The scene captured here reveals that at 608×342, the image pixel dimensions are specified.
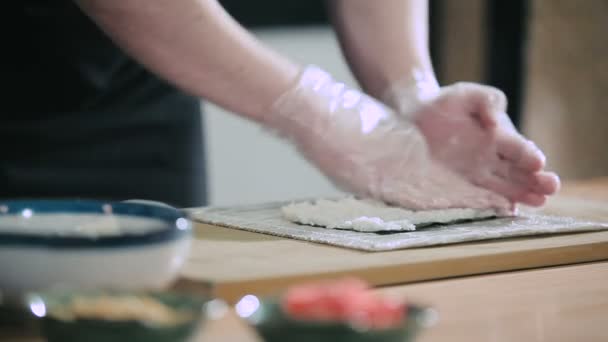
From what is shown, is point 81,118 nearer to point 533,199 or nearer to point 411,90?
point 411,90

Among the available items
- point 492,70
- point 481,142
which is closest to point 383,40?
point 481,142

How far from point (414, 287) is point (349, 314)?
36 cm

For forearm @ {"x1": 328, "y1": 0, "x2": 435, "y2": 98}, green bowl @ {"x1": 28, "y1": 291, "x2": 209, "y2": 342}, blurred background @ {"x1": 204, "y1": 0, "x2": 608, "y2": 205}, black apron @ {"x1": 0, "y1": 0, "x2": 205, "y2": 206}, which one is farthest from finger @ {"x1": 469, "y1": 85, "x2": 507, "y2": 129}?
blurred background @ {"x1": 204, "y1": 0, "x2": 608, "y2": 205}

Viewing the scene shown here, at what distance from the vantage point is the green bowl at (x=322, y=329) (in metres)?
0.49

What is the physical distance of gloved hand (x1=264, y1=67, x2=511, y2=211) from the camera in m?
1.17

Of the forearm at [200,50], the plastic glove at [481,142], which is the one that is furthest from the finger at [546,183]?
the forearm at [200,50]

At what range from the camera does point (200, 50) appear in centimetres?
112

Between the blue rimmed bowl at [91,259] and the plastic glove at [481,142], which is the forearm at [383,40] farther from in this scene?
the blue rimmed bowl at [91,259]

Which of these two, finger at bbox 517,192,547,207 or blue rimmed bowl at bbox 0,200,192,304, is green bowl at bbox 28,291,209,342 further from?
finger at bbox 517,192,547,207

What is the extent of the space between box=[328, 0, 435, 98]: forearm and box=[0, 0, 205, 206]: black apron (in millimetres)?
262

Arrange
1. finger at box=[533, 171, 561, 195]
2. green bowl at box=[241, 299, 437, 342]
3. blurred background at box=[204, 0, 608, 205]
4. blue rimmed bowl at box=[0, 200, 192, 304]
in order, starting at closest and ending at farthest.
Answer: green bowl at box=[241, 299, 437, 342]
blue rimmed bowl at box=[0, 200, 192, 304]
finger at box=[533, 171, 561, 195]
blurred background at box=[204, 0, 608, 205]

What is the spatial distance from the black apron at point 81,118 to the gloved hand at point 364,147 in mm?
352

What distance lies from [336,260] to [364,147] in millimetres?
341

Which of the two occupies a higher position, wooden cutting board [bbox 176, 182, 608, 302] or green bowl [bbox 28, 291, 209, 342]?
wooden cutting board [bbox 176, 182, 608, 302]
